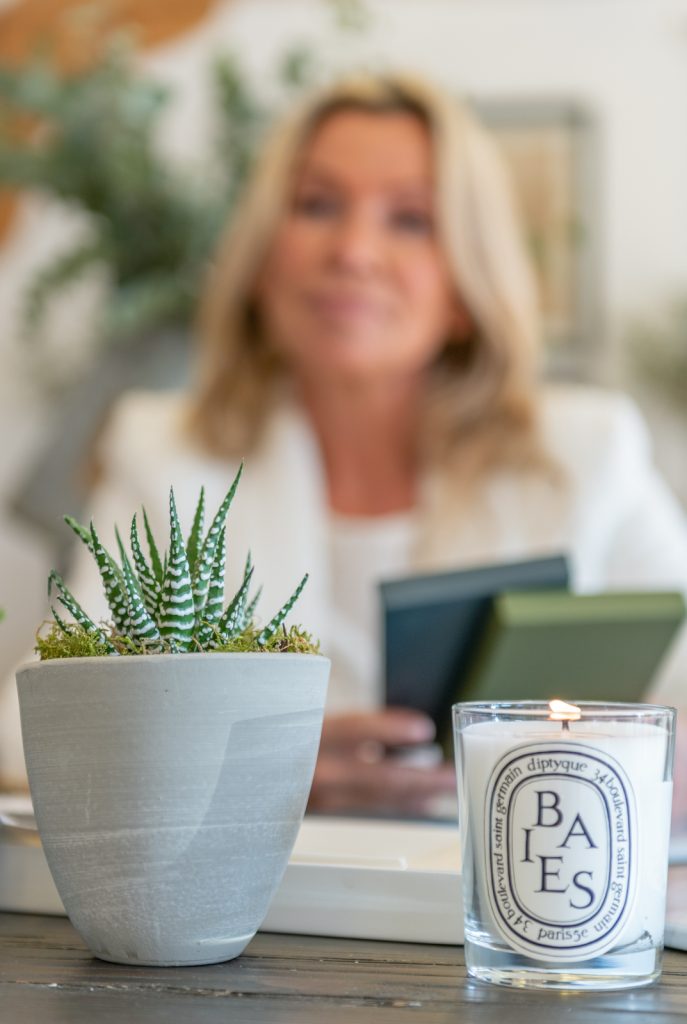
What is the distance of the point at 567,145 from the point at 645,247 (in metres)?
0.25

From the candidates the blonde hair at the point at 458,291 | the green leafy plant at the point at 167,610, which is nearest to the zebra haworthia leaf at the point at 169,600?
the green leafy plant at the point at 167,610

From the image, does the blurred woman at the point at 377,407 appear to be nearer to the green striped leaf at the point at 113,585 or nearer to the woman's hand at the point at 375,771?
the woman's hand at the point at 375,771

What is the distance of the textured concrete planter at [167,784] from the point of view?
1.34 feet

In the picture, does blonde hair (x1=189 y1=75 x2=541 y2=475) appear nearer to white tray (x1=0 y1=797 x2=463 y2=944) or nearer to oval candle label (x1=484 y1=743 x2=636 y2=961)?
white tray (x1=0 y1=797 x2=463 y2=944)

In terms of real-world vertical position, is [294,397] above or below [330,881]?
above

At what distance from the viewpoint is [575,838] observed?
397 millimetres

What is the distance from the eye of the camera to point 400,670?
1.14 meters

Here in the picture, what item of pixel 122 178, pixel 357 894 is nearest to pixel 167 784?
pixel 357 894

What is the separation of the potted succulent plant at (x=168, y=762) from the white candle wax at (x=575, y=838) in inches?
2.8

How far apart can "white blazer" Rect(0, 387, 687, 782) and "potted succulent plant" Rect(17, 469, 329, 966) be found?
1.18 metres

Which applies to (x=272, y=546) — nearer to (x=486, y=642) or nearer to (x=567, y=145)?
(x=486, y=642)

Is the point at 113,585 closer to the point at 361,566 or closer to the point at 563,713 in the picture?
the point at 563,713

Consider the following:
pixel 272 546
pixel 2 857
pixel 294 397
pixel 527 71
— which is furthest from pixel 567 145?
pixel 2 857

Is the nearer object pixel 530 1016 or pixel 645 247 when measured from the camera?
pixel 530 1016
